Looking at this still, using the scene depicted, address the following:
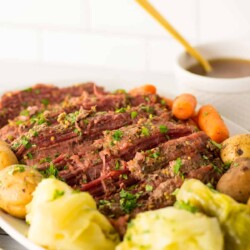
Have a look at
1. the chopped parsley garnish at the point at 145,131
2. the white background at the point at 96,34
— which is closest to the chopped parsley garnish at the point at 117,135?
the chopped parsley garnish at the point at 145,131

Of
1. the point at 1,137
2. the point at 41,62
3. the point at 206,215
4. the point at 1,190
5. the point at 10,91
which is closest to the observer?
the point at 206,215

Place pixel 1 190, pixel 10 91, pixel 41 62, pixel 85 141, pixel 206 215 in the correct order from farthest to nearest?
pixel 41 62 < pixel 10 91 < pixel 85 141 < pixel 1 190 < pixel 206 215

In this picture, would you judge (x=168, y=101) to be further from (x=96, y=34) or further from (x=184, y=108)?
(x=96, y=34)

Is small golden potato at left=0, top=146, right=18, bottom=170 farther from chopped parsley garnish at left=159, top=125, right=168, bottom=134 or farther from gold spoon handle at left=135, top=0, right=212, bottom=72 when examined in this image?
gold spoon handle at left=135, top=0, right=212, bottom=72

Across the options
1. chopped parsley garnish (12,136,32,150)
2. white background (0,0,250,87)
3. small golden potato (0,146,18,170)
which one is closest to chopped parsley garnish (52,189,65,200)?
small golden potato (0,146,18,170)

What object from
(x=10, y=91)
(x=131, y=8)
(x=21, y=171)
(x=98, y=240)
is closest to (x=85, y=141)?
(x=21, y=171)

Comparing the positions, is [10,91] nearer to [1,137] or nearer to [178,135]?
[1,137]

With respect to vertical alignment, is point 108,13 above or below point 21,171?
above

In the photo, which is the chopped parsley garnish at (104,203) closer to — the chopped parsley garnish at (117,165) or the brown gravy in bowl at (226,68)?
the chopped parsley garnish at (117,165)
